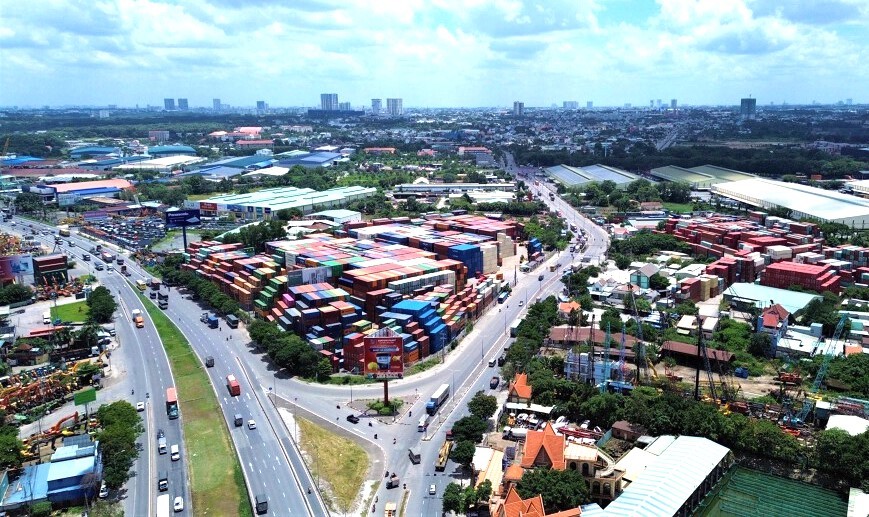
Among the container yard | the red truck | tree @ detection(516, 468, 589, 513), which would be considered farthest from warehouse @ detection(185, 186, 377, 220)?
tree @ detection(516, 468, 589, 513)

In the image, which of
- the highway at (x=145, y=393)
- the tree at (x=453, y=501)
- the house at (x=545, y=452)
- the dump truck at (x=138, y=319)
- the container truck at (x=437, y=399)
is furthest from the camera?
the dump truck at (x=138, y=319)

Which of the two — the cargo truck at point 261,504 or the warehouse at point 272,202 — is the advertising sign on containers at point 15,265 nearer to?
the warehouse at point 272,202

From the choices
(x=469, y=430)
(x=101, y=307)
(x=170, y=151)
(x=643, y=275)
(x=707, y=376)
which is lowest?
(x=707, y=376)

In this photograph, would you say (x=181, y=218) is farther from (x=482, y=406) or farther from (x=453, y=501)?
(x=453, y=501)

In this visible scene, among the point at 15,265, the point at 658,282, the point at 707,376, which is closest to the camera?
the point at 707,376

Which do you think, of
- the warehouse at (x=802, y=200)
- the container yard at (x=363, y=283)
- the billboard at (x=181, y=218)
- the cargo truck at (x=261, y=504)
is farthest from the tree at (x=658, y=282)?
the billboard at (x=181, y=218)

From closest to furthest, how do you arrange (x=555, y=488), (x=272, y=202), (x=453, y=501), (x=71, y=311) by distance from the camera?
(x=555, y=488)
(x=453, y=501)
(x=71, y=311)
(x=272, y=202)

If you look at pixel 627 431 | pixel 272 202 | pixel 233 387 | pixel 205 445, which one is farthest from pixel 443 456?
pixel 272 202
